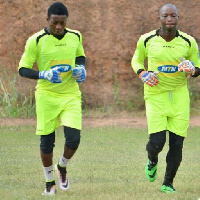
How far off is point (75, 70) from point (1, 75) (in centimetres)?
923

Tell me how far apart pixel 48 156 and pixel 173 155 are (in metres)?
1.46

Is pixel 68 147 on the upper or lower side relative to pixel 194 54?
lower

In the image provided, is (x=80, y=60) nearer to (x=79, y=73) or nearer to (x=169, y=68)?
(x=79, y=73)

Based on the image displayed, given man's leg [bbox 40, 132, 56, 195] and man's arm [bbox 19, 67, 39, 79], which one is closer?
man's arm [bbox 19, 67, 39, 79]

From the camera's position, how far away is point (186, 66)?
8.05 m

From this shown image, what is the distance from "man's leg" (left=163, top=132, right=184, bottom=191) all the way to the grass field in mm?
228

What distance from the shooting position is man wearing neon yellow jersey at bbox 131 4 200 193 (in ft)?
27.4

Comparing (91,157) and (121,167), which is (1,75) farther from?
(121,167)

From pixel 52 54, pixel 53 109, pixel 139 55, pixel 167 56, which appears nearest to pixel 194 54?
pixel 167 56

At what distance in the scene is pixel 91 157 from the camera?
37.8 feet

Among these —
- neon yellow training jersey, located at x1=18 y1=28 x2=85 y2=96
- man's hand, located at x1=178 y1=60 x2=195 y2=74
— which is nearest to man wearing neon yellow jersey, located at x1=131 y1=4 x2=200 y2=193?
man's hand, located at x1=178 y1=60 x2=195 y2=74

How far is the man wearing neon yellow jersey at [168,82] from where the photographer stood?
8.34 meters

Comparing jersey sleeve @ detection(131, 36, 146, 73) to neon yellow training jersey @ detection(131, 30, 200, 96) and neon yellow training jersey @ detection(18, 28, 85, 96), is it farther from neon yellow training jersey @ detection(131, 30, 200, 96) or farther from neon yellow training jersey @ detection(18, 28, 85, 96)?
neon yellow training jersey @ detection(18, 28, 85, 96)

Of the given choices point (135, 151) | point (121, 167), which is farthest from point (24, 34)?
point (121, 167)
